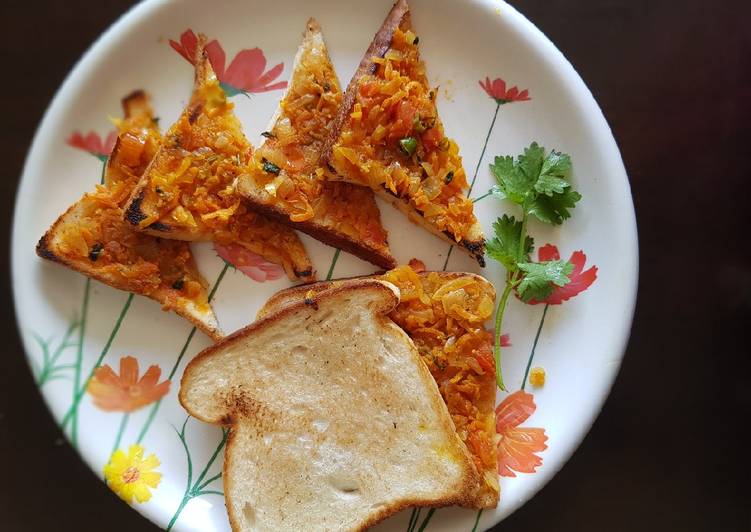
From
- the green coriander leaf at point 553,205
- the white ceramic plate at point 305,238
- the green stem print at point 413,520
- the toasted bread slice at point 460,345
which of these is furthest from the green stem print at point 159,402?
the green coriander leaf at point 553,205

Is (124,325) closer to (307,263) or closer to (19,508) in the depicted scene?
(307,263)

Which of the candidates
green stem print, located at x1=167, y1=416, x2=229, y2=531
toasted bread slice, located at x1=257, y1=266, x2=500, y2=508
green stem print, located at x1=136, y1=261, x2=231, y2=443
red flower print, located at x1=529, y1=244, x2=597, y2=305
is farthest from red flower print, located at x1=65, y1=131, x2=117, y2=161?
red flower print, located at x1=529, y1=244, x2=597, y2=305

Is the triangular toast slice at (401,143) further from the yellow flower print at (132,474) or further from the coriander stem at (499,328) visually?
the yellow flower print at (132,474)

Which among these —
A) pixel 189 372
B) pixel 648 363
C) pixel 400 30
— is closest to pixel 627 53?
pixel 400 30

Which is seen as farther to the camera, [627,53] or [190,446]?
[627,53]

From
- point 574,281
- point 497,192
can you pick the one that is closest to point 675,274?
point 574,281

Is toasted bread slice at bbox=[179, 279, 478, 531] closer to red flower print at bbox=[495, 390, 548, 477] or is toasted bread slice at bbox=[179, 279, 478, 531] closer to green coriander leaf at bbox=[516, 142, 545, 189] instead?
red flower print at bbox=[495, 390, 548, 477]
